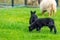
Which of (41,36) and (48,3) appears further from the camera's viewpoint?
(48,3)

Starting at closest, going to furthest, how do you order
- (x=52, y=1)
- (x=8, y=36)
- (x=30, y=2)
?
(x=8, y=36) → (x=52, y=1) → (x=30, y=2)

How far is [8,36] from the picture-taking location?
9.30 metres

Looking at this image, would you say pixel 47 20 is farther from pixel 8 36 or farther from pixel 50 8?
pixel 50 8

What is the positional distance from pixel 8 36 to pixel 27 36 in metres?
0.61

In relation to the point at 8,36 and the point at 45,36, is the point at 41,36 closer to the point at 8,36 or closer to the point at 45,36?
the point at 45,36

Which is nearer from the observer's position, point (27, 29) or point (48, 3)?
point (27, 29)

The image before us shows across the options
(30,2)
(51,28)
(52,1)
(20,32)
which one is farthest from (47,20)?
(30,2)

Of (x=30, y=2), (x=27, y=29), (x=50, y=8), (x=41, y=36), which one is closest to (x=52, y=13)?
(x=50, y=8)

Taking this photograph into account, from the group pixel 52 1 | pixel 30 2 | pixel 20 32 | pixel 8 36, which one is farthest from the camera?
pixel 30 2

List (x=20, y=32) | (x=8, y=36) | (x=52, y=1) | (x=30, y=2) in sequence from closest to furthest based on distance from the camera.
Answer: (x=8, y=36) → (x=20, y=32) → (x=52, y=1) → (x=30, y=2)

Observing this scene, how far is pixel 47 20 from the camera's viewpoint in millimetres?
10055

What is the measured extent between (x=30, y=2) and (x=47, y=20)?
56.7ft

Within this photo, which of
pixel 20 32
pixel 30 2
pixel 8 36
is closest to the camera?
pixel 8 36

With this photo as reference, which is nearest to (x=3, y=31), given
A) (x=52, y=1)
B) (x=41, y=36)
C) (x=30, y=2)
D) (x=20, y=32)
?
(x=20, y=32)
